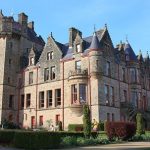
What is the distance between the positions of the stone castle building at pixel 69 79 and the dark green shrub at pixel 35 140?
19.7 m

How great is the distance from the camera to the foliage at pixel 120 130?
31141 mm

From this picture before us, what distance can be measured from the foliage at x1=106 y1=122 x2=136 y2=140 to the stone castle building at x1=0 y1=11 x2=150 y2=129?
12.3 meters

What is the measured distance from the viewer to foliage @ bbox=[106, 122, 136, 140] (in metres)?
31.1

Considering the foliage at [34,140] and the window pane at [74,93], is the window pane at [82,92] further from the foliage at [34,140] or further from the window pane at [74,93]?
the foliage at [34,140]

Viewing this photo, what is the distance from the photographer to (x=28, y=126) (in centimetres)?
5203

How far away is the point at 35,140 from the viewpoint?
932 inches

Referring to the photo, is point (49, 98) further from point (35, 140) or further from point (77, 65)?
point (35, 140)

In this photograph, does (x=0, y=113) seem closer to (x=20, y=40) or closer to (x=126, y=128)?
(x=20, y=40)

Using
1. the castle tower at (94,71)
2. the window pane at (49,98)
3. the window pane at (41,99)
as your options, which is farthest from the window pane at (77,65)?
the window pane at (41,99)

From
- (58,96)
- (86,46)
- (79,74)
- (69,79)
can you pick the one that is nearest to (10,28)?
(86,46)

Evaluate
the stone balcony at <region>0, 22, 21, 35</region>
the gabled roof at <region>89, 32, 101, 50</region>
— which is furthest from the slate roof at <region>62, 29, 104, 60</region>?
the stone balcony at <region>0, 22, 21, 35</region>

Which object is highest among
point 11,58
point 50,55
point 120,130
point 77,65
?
point 11,58

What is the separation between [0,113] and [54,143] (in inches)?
1143

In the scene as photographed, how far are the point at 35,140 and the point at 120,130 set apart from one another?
34.3 feet
